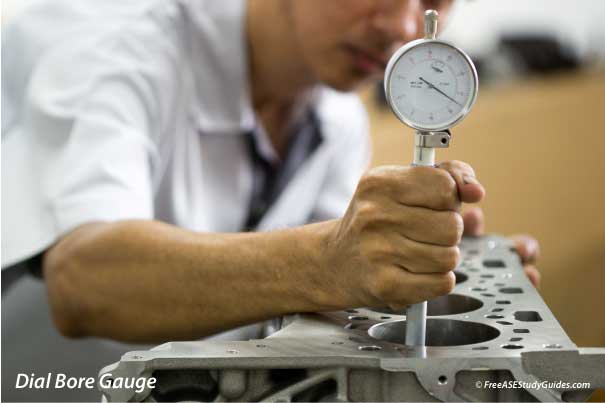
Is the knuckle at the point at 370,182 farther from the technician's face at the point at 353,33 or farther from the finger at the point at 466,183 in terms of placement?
the technician's face at the point at 353,33

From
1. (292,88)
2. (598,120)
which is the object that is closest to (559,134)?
(598,120)

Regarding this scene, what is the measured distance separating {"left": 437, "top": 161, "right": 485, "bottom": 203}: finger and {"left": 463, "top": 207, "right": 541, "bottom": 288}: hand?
45cm

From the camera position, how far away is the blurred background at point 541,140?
149 inches

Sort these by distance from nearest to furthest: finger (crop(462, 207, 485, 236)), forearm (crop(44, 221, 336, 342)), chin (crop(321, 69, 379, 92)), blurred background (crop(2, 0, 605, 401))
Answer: forearm (crop(44, 221, 336, 342))
finger (crop(462, 207, 485, 236))
chin (crop(321, 69, 379, 92))
blurred background (crop(2, 0, 605, 401))

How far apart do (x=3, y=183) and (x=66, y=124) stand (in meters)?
0.16

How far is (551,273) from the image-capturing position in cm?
392

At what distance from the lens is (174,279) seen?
1.30 meters

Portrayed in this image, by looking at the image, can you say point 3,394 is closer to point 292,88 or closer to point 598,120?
point 292,88

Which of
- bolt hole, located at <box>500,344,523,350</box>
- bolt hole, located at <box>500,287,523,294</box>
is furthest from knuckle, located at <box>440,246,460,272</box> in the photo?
bolt hole, located at <box>500,287,523,294</box>

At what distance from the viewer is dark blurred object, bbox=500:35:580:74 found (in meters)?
4.17

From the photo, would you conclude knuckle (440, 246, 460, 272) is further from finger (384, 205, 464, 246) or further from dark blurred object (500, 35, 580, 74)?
dark blurred object (500, 35, 580, 74)

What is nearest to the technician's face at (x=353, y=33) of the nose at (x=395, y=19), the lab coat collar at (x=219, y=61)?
the nose at (x=395, y=19)

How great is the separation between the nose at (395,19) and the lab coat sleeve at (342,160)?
563 millimetres

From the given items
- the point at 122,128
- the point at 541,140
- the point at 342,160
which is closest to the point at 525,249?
the point at 122,128
